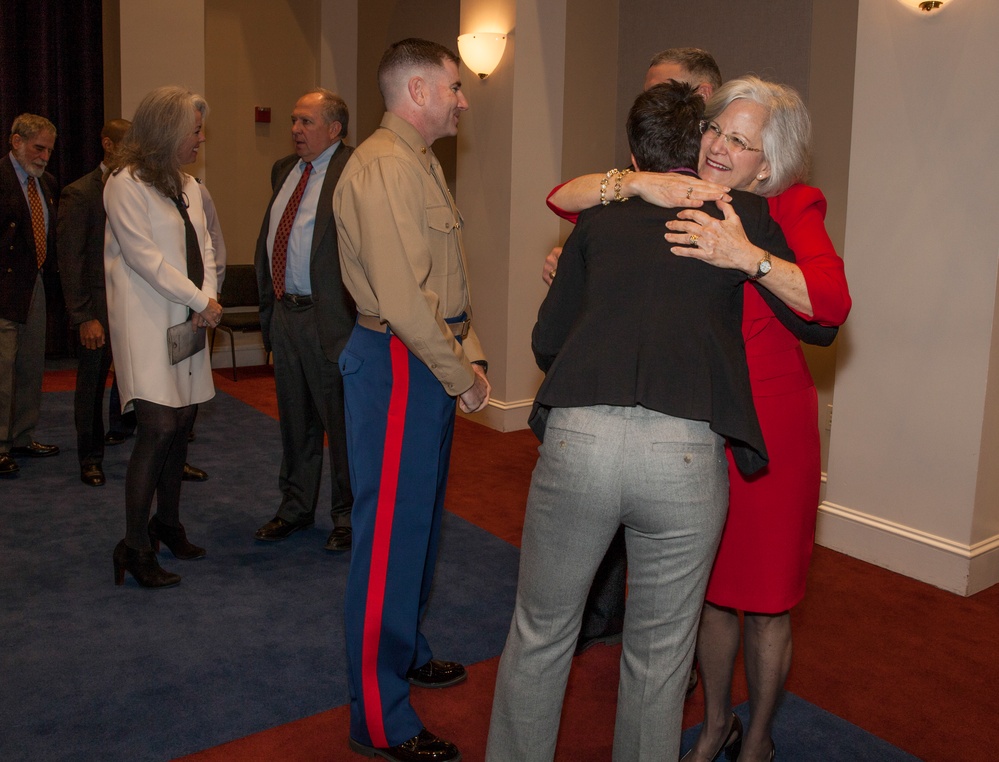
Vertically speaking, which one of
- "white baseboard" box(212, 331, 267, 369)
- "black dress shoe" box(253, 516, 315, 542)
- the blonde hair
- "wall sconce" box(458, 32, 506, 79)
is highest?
"wall sconce" box(458, 32, 506, 79)

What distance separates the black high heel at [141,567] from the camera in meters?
3.44

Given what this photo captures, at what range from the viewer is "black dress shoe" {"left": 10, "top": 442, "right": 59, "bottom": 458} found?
517cm

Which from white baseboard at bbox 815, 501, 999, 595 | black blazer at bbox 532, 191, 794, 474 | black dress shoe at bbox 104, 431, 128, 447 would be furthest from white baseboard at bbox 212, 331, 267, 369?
black blazer at bbox 532, 191, 794, 474

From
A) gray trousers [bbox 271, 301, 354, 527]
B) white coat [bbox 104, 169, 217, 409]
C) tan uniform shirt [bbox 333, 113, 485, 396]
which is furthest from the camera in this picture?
gray trousers [bbox 271, 301, 354, 527]

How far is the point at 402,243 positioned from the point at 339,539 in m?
2.02

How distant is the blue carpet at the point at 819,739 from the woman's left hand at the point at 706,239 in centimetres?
147

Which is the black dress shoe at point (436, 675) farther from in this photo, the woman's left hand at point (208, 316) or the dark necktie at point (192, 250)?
the dark necktie at point (192, 250)

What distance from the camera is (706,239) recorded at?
1648 mm

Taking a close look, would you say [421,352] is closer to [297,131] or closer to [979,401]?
[297,131]

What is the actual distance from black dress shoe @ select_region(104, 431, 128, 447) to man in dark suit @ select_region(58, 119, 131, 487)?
0.62m

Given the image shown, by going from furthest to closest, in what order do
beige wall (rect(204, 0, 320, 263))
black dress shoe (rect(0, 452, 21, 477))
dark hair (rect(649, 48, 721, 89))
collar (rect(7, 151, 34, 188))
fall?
beige wall (rect(204, 0, 320, 263))
collar (rect(7, 151, 34, 188))
black dress shoe (rect(0, 452, 21, 477))
dark hair (rect(649, 48, 721, 89))

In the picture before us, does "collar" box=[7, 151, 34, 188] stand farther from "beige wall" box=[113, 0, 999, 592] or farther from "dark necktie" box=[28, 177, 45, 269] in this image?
"beige wall" box=[113, 0, 999, 592]

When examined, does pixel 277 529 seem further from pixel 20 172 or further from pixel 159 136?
pixel 20 172

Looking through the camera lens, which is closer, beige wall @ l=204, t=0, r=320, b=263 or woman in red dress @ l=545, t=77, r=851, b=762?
woman in red dress @ l=545, t=77, r=851, b=762
